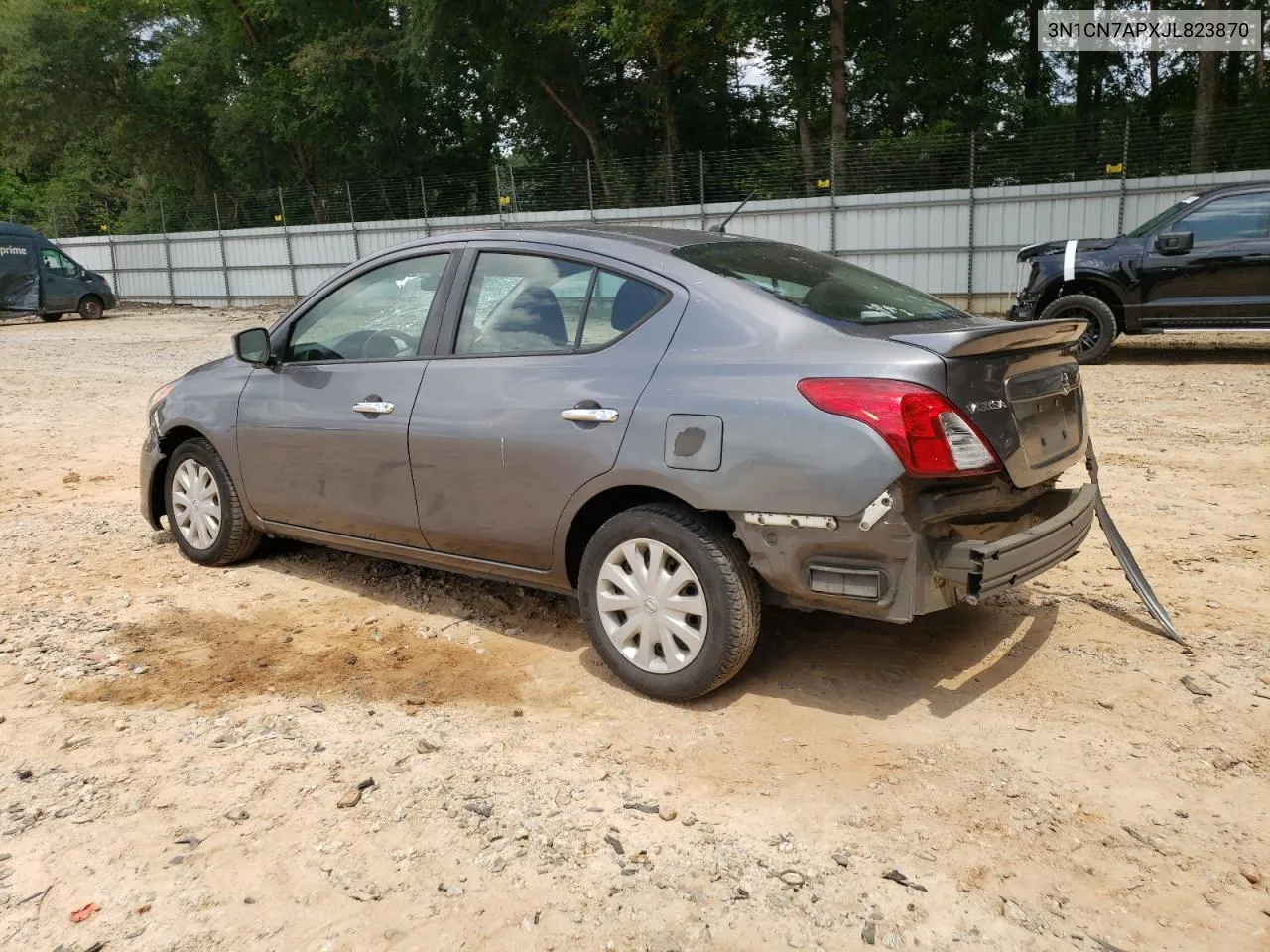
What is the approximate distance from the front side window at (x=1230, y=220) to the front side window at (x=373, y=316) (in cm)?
921

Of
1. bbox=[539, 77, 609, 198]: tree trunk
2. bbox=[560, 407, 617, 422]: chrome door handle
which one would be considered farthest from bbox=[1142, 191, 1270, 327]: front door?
bbox=[539, 77, 609, 198]: tree trunk

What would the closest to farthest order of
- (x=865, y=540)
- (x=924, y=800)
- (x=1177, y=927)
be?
(x=1177, y=927) < (x=924, y=800) < (x=865, y=540)

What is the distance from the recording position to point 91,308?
25.2 meters

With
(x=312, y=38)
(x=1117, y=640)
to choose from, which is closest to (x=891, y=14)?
(x=312, y=38)

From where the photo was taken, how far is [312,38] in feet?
101

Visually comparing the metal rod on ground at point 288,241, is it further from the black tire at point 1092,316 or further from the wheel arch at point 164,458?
the wheel arch at point 164,458

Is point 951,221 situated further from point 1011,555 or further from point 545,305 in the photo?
point 1011,555

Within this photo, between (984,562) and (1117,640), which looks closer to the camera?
(984,562)

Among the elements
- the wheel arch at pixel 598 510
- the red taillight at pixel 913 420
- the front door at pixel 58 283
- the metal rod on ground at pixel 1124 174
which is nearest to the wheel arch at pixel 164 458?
the wheel arch at pixel 598 510

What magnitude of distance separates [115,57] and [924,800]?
3816 cm

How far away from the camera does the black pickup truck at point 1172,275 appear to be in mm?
10539

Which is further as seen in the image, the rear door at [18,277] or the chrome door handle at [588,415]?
the rear door at [18,277]

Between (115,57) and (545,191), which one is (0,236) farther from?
(115,57)

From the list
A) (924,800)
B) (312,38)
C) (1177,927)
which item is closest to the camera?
(1177,927)
